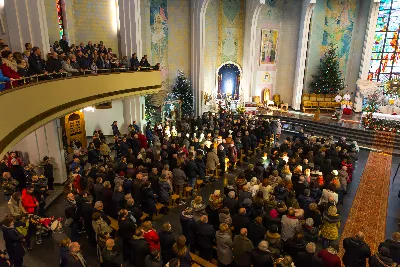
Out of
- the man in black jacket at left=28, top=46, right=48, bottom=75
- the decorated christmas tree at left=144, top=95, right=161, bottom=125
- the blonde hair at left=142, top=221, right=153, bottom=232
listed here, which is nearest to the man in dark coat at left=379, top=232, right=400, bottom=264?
the blonde hair at left=142, top=221, right=153, bottom=232

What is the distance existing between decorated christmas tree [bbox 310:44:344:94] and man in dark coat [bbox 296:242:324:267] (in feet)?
64.8

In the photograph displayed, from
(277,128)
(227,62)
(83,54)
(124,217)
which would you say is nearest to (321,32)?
(227,62)

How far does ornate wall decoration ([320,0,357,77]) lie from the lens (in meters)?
22.1

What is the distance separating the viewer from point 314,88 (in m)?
23.4

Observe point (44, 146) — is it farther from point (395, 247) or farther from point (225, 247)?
point (395, 247)

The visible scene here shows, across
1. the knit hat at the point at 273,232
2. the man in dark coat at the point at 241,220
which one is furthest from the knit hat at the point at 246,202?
the knit hat at the point at 273,232

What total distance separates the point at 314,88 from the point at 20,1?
20.2 m

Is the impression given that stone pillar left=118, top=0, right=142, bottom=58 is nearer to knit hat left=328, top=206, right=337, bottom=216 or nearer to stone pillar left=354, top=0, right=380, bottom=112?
knit hat left=328, top=206, right=337, bottom=216

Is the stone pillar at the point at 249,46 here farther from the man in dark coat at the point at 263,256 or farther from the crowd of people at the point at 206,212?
the man in dark coat at the point at 263,256

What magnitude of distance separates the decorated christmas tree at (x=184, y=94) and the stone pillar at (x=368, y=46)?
1249cm

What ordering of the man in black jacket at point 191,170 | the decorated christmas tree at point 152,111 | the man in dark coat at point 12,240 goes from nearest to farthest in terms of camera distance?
the man in dark coat at point 12,240 → the man in black jacket at point 191,170 → the decorated christmas tree at point 152,111

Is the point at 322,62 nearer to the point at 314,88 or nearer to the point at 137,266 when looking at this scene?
the point at 314,88

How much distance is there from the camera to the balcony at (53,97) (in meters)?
6.55

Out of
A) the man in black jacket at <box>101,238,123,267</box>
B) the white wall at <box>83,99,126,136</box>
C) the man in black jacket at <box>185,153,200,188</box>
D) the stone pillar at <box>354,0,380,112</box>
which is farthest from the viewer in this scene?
the stone pillar at <box>354,0,380,112</box>
